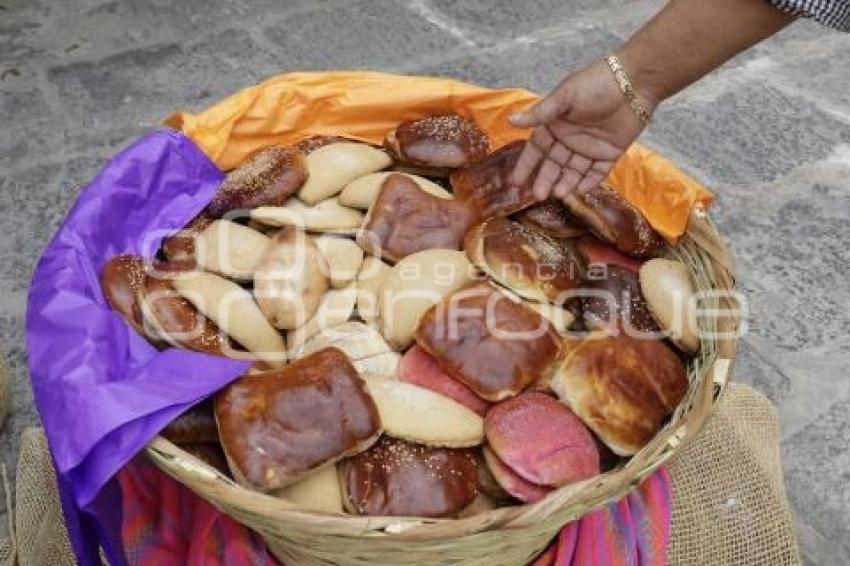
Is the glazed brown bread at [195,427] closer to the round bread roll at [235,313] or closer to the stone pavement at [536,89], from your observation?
the round bread roll at [235,313]

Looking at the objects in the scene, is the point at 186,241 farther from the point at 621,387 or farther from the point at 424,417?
the point at 621,387

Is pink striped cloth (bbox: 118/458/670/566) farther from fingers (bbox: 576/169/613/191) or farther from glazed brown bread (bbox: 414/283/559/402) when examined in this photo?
fingers (bbox: 576/169/613/191)

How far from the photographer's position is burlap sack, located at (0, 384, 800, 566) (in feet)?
5.48

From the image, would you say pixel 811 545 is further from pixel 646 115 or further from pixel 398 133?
pixel 398 133

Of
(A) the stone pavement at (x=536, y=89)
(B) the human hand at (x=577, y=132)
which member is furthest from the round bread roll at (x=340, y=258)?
(A) the stone pavement at (x=536, y=89)

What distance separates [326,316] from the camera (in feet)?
4.71

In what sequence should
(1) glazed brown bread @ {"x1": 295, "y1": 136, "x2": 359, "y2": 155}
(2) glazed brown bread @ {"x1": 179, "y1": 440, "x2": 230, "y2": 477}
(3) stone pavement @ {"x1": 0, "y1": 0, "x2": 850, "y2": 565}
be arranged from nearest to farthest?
(2) glazed brown bread @ {"x1": 179, "y1": 440, "x2": 230, "y2": 477}
(1) glazed brown bread @ {"x1": 295, "y1": 136, "x2": 359, "y2": 155}
(3) stone pavement @ {"x1": 0, "y1": 0, "x2": 850, "y2": 565}

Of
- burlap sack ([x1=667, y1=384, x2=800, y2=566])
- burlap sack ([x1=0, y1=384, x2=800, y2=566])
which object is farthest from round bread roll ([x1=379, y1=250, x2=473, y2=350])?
burlap sack ([x1=0, y1=384, x2=800, y2=566])

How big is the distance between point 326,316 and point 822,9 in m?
0.87

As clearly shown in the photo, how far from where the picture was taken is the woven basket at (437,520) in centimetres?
108

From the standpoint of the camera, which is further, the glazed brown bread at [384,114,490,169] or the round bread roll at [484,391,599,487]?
the glazed brown bread at [384,114,490,169]

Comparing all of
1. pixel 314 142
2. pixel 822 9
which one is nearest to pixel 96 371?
pixel 314 142

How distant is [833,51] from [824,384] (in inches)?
70.7

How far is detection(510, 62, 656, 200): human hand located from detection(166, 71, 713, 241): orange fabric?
161 mm
